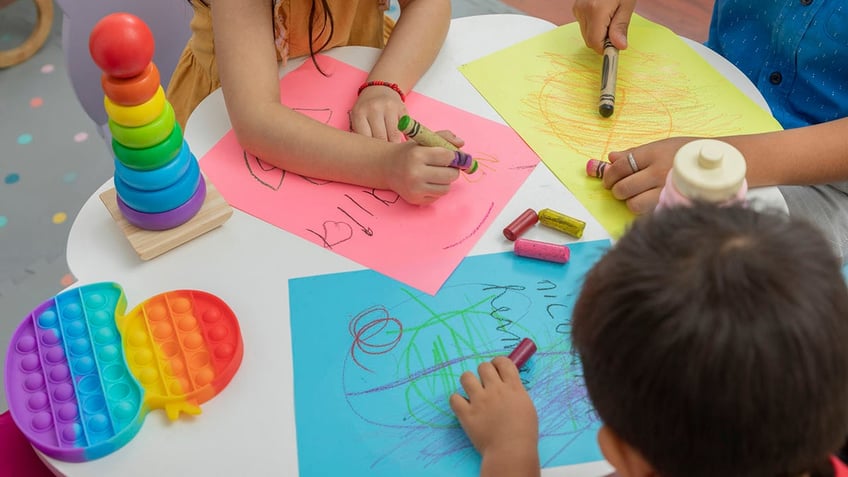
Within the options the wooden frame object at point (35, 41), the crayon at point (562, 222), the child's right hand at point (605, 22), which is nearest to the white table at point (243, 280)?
the crayon at point (562, 222)

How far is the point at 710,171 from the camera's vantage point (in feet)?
2.05

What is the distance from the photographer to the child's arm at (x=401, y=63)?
0.87 m

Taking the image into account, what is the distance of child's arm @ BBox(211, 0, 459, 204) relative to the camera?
0.78m

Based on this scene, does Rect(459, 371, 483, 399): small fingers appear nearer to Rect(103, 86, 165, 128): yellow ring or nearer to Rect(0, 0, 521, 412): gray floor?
Rect(103, 86, 165, 128): yellow ring

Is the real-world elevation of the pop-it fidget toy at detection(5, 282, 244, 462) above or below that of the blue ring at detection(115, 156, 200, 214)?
below

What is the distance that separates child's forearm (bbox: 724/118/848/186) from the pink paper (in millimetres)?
232

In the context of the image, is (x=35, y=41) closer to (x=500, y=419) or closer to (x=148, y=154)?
(x=148, y=154)

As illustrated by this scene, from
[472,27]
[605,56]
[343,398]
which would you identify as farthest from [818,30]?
[343,398]

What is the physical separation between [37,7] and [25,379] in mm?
1482

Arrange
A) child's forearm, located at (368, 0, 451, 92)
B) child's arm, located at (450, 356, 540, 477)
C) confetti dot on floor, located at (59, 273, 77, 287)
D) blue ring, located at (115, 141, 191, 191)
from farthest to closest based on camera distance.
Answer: confetti dot on floor, located at (59, 273, 77, 287)
child's forearm, located at (368, 0, 451, 92)
blue ring, located at (115, 141, 191, 191)
child's arm, located at (450, 356, 540, 477)

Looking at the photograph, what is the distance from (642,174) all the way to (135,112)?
0.49 meters

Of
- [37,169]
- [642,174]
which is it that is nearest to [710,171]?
[642,174]

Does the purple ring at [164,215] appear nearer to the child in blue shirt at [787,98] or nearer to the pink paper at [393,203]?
the pink paper at [393,203]

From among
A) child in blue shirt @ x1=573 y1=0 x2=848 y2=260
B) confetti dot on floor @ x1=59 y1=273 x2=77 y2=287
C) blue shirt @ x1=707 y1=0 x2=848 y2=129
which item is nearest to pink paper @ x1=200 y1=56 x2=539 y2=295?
child in blue shirt @ x1=573 y1=0 x2=848 y2=260
